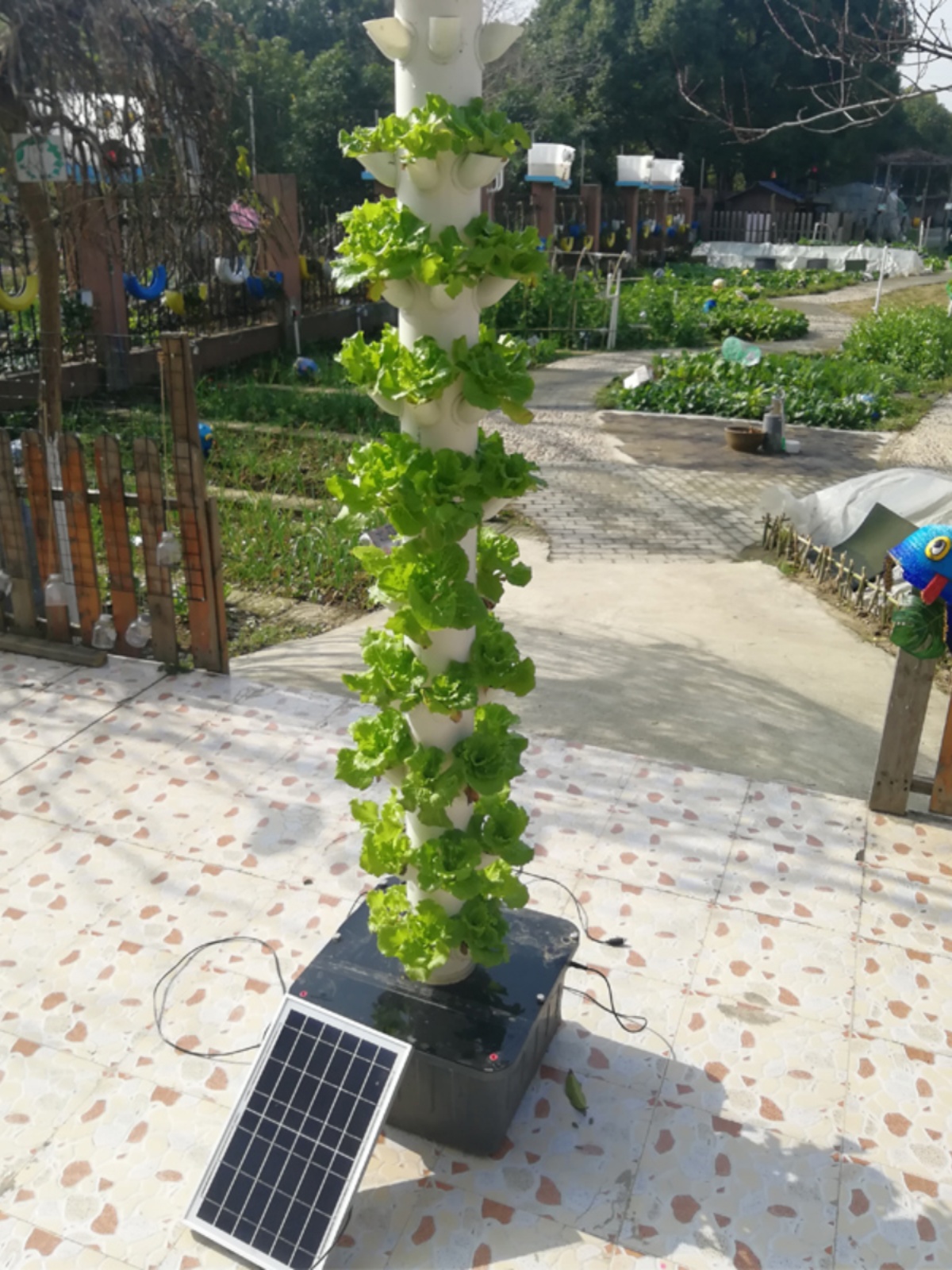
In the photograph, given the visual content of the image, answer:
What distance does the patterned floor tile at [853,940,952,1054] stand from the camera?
3.13 metres

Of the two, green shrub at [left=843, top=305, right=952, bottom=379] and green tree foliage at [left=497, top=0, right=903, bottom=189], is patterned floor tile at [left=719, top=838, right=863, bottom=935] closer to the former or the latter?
green shrub at [left=843, top=305, right=952, bottom=379]

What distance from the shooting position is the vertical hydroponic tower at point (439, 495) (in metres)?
2.19

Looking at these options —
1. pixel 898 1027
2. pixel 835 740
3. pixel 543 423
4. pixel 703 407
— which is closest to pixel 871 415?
pixel 703 407

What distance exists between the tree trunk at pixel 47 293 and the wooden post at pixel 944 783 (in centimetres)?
507

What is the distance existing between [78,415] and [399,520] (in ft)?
32.8

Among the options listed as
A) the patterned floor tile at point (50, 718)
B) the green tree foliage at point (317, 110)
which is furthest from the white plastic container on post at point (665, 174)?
the patterned floor tile at point (50, 718)

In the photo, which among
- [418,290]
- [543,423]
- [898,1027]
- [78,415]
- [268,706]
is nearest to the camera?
[418,290]

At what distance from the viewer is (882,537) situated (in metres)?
7.41

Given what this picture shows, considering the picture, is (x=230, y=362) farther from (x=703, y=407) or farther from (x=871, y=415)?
(x=871, y=415)

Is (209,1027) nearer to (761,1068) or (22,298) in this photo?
(761,1068)

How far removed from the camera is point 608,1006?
10.6 feet

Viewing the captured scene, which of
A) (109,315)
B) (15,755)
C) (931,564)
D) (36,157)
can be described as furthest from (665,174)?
(15,755)

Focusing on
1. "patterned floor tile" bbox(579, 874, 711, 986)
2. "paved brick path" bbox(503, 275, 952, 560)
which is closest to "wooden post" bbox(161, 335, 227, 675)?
"patterned floor tile" bbox(579, 874, 711, 986)

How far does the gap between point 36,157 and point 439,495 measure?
16.6 feet
